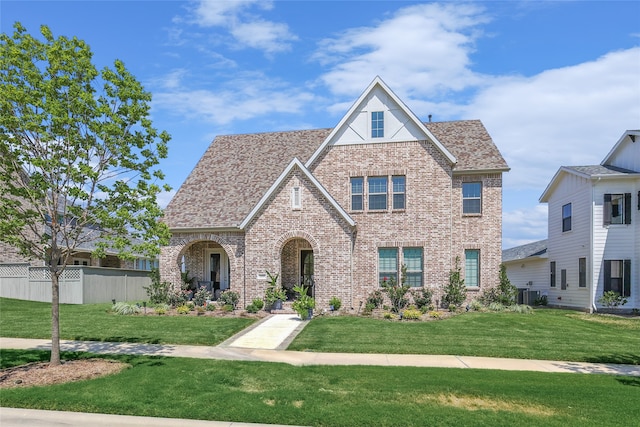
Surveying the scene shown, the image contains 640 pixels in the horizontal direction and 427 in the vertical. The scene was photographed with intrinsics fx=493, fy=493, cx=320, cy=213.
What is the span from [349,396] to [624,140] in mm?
23481

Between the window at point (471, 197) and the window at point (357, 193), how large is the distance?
4.73 metres

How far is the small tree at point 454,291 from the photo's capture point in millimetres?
21594

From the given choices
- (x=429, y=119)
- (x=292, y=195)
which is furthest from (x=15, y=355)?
(x=429, y=119)

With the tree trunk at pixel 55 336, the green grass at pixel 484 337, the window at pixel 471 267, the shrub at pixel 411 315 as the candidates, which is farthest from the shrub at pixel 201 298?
the window at pixel 471 267

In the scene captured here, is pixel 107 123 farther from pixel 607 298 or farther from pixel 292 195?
pixel 607 298

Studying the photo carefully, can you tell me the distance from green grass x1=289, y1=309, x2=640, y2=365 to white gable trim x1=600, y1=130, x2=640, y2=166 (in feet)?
33.4

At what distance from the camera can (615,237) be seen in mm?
24047

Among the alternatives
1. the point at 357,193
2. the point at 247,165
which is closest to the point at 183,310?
the point at 357,193

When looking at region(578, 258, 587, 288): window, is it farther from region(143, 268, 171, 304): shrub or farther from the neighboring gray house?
region(143, 268, 171, 304): shrub

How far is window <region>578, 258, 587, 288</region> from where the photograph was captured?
81.9 ft

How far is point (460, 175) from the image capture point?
22.8m

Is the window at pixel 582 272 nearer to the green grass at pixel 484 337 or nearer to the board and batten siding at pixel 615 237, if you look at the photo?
the board and batten siding at pixel 615 237

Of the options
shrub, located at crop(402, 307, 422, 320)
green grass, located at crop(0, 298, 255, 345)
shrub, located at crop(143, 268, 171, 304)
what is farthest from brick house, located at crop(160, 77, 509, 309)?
green grass, located at crop(0, 298, 255, 345)

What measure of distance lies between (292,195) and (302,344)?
8.10 meters
